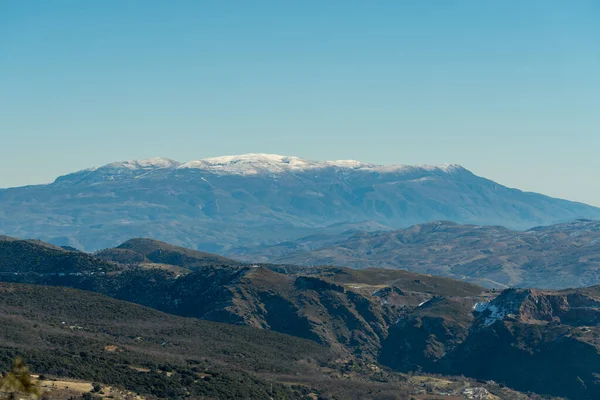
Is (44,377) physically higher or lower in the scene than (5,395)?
lower

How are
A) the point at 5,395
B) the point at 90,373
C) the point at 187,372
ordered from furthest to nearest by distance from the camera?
the point at 187,372, the point at 90,373, the point at 5,395

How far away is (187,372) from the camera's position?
188125mm

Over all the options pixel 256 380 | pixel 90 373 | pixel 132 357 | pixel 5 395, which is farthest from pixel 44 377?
pixel 5 395

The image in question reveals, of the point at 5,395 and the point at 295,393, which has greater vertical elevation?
the point at 5,395

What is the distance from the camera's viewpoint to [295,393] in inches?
7618

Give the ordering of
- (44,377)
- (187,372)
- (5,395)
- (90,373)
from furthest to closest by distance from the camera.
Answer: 1. (187,372)
2. (90,373)
3. (44,377)
4. (5,395)

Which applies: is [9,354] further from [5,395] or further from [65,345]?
[5,395]

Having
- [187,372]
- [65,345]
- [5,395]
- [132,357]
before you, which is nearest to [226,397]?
[187,372]

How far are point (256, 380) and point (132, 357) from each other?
2699 cm

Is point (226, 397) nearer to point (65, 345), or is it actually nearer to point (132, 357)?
point (132, 357)

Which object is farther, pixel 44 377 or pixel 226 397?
pixel 226 397

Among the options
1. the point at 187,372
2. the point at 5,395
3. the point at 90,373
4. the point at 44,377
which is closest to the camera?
the point at 5,395

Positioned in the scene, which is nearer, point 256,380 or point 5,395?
point 5,395

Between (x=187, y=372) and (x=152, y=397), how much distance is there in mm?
20884
